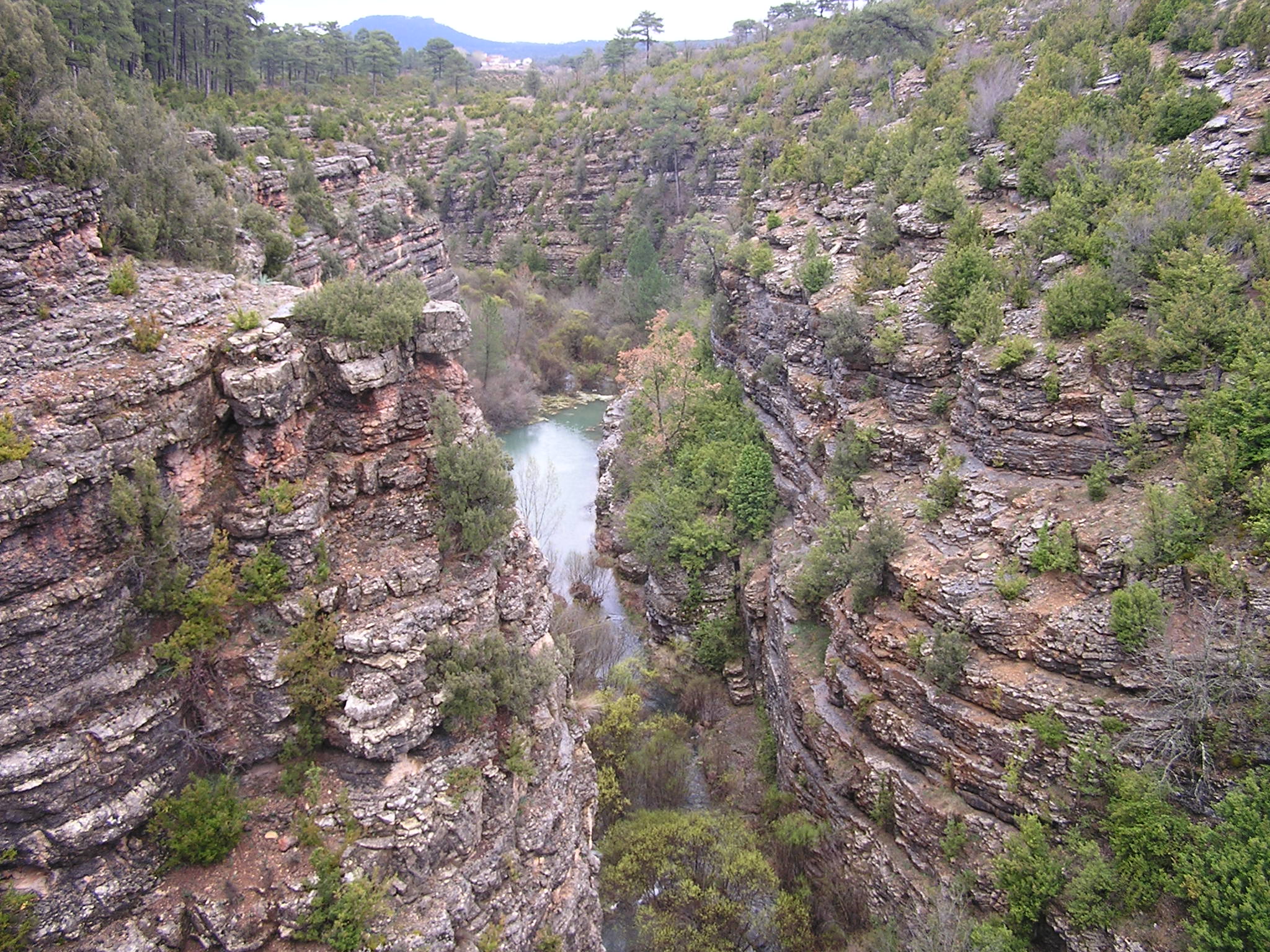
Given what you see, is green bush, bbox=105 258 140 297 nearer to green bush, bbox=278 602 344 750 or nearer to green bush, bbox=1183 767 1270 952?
green bush, bbox=278 602 344 750

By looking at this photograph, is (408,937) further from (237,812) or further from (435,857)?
(237,812)

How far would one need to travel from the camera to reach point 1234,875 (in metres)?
11.8

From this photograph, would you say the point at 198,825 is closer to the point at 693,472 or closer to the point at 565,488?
the point at 693,472

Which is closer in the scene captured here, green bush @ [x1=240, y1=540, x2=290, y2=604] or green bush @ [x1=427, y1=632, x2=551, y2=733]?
green bush @ [x1=240, y1=540, x2=290, y2=604]

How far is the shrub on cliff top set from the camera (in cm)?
1277

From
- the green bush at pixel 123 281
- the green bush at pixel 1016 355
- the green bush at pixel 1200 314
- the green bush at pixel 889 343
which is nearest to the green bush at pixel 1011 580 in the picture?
the green bush at pixel 1016 355

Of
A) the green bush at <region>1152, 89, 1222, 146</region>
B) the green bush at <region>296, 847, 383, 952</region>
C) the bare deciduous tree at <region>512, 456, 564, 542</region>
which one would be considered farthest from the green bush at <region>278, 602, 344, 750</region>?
the green bush at <region>1152, 89, 1222, 146</region>

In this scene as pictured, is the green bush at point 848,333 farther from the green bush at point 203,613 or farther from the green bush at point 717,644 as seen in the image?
the green bush at point 203,613

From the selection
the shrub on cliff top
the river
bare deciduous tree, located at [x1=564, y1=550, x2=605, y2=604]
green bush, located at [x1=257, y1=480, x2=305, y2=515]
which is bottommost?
the river

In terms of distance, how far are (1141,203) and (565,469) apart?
96.2 ft

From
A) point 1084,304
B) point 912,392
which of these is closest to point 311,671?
point 912,392

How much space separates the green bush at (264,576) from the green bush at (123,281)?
4.27 metres

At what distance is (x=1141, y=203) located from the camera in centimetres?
1917

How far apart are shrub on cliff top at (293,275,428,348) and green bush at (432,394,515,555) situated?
4.57 feet
